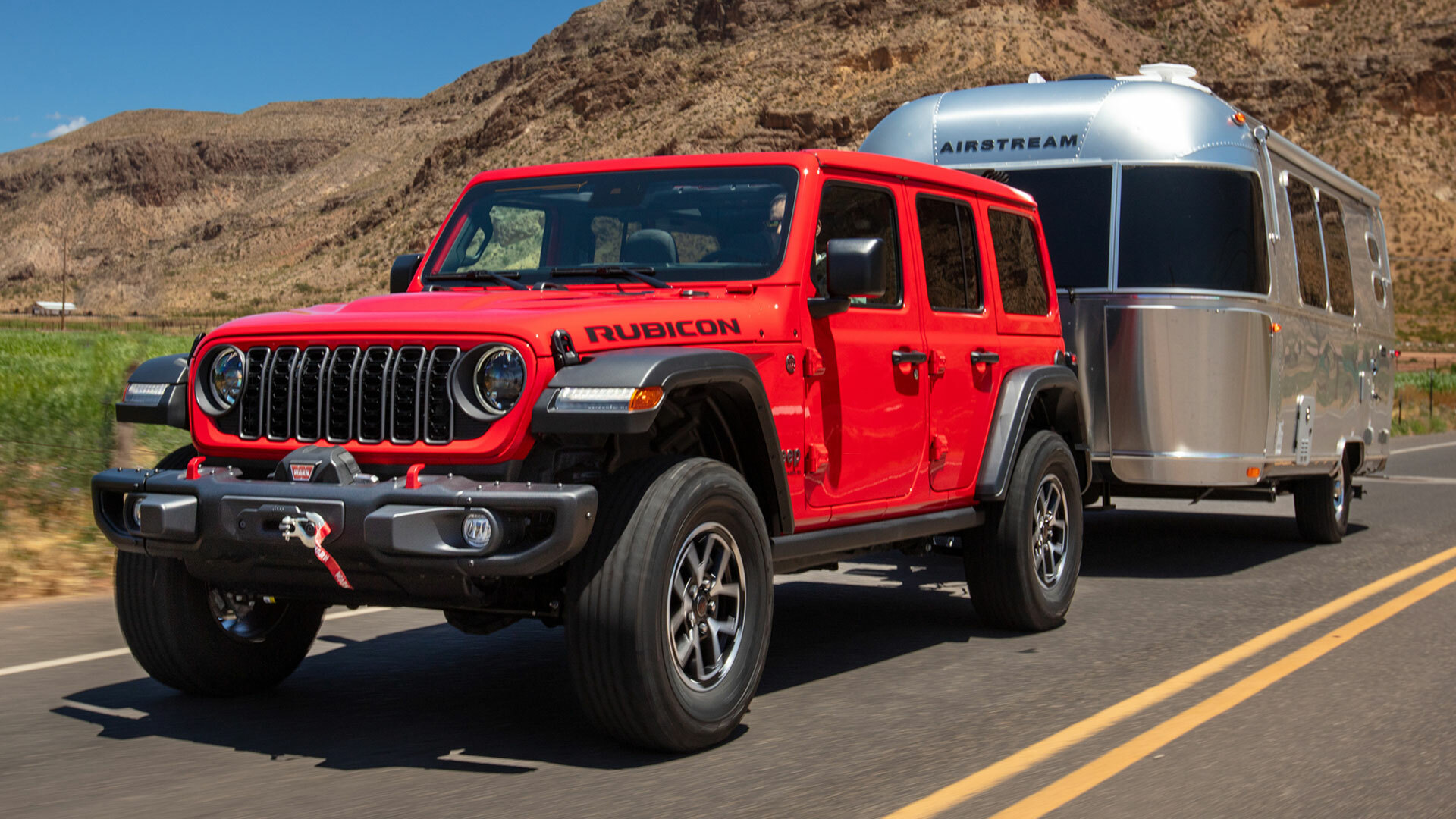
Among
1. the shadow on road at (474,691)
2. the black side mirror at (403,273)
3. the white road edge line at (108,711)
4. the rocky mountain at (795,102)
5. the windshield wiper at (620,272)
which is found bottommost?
the shadow on road at (474,691)

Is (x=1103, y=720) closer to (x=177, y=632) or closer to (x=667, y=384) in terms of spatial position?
(x=667, y=384)

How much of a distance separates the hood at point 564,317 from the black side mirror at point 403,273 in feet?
2.50

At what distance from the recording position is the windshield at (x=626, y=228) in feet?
20.4

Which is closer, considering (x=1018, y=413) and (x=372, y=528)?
(x=372, y=528)

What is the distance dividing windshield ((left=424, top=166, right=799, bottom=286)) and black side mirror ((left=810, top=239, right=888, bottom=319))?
0.28 meters

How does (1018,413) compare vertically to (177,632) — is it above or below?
above

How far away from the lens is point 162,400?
5.69 meters

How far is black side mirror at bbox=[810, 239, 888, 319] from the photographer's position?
5.87 m

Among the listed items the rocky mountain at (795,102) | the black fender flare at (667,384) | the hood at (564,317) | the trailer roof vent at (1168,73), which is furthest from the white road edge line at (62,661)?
the rocky mountain at (795,102)

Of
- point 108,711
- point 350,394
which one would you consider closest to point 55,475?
point 108,711

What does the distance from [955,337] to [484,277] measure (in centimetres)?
222

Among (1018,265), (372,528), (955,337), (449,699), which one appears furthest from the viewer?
(1018,265)

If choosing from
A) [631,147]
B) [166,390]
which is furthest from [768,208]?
[631,147]

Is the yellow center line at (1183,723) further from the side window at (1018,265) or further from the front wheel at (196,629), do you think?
the front wheel at (196,629)
